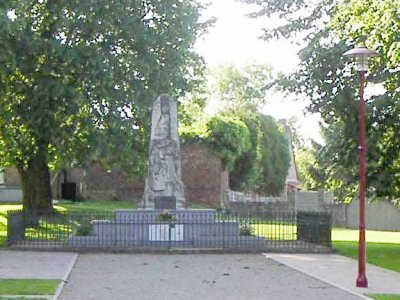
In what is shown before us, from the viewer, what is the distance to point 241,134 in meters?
61.7

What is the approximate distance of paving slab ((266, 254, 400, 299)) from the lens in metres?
16.1

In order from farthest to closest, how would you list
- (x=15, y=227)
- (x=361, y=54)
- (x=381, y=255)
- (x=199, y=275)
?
(x=381, y=255)
(x=15, y=227)
(x=199, y=275)
(x=361, y=54)

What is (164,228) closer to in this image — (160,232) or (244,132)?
(160,232)

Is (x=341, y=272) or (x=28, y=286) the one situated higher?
(x=28, y=286)

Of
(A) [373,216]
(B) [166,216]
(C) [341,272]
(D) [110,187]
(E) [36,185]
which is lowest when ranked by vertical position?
(A) [373,216]

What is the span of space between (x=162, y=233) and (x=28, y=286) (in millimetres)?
10071

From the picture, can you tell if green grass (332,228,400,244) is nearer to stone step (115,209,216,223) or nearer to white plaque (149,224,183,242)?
stone step (115,209,216,223)

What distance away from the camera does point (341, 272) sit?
18953 mm

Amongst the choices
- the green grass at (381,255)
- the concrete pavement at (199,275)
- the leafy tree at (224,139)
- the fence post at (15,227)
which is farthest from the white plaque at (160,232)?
the leafy tree at (224,139)

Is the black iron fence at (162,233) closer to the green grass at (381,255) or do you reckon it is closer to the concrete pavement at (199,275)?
the green grass at (381,255)

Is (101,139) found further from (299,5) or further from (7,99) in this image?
(299,5)

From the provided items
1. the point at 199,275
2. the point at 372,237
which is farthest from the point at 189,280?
the point at 372,237

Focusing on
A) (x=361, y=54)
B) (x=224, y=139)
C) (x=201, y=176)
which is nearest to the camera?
(x=361, y=54)

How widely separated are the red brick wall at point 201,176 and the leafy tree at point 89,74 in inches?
937
